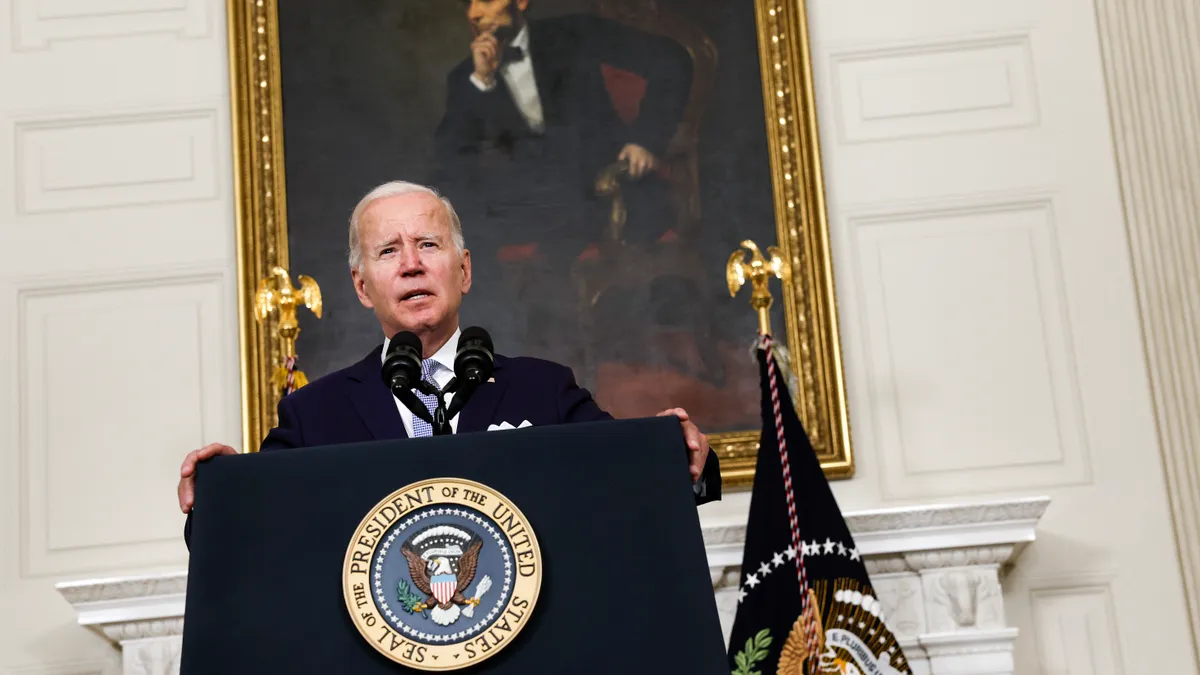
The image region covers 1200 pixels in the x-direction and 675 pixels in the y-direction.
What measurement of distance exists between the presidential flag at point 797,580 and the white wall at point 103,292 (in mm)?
1949

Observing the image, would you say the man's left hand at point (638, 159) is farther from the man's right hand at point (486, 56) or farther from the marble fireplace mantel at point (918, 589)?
the marble fireplace mantel at point (918, 589)

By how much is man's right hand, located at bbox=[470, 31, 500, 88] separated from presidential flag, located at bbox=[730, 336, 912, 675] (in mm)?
1649

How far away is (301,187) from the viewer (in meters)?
5.29

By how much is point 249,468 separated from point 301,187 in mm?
3389

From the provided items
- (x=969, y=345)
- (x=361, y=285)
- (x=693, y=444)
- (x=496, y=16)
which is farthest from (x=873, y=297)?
(x=693, y=444)

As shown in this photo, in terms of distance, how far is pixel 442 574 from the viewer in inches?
74.2

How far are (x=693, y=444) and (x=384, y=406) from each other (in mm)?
691

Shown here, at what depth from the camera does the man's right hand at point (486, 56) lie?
5.41 meters

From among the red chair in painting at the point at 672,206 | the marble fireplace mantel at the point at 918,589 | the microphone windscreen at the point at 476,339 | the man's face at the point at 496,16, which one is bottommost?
the marble fireplace mantel at the point at 918,589

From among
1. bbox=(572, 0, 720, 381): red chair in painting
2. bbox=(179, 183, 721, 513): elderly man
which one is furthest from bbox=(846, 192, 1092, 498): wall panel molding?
bbox=(179, 183, 721, 513): elderly man

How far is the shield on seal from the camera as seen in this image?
1.87 m

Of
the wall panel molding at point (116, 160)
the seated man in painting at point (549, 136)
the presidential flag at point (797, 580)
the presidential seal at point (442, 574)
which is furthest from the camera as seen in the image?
the wall panel molding at point (116, 160)

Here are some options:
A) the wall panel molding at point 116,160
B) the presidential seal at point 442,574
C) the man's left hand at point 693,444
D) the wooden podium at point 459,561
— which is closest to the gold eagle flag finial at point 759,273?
the wall panel molding at point 116,160

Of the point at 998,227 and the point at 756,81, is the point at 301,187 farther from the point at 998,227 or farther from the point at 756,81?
the point at 998,227
